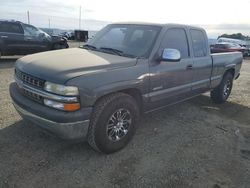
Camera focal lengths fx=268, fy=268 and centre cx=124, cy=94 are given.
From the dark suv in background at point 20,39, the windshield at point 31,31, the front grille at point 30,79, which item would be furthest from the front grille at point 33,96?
the windshield at point 31,31

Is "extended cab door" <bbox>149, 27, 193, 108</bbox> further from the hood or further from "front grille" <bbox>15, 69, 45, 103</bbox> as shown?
"front grille" <bbox>15, 69, 45, 103</bbox>

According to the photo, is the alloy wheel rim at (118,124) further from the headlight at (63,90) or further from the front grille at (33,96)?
the front grille at (33,96)

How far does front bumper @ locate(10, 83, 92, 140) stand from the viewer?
122 inches

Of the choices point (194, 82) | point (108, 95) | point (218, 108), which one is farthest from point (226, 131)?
point (108, 95)

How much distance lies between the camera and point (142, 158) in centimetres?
370

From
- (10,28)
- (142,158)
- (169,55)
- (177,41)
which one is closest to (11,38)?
(10,28)

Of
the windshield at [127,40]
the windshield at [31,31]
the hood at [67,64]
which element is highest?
the windshield at [127,40]

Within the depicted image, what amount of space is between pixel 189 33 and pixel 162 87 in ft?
4.77

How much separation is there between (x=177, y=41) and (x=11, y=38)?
9.25 m

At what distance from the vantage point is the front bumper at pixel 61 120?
3100 mm

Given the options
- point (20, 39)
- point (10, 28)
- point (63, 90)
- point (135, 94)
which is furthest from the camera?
point (20, 39)

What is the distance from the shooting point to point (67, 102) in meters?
3.08

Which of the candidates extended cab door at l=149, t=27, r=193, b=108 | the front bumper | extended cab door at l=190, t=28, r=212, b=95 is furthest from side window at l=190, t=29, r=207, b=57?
the front bumper

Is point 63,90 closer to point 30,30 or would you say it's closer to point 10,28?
point 10,28
